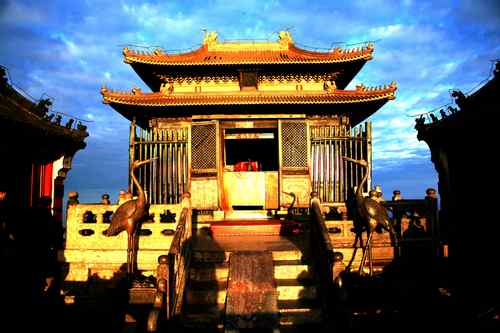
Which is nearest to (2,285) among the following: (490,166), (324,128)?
(324,128)

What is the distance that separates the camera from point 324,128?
49.3ft

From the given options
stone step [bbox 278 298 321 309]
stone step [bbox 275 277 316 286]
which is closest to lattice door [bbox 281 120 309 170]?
stone step [bbox 275 277 316 286]

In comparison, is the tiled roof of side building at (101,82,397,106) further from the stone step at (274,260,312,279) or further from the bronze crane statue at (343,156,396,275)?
the stone step at (274,260,312,279)

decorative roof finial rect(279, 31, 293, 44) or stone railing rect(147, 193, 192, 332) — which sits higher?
decorative roof finial rect(279, 31, 293, 44)

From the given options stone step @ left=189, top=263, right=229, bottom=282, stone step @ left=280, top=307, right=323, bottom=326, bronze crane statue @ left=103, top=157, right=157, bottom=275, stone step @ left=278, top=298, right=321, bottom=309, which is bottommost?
stone step @ left=280, top=307, right=323, bottom=326

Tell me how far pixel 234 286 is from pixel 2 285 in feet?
18.3

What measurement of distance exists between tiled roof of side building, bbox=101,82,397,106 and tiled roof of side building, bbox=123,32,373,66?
126 centimetres

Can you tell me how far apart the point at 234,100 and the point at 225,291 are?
7925mm

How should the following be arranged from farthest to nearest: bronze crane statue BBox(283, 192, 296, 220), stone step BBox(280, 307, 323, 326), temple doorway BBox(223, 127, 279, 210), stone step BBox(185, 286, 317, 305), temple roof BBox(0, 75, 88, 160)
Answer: temple doorway BBox(223, 127, 279, 210)
bronze crane statue BBox(283, 192, 296, 220)
temple roof BBox(0, 75, 88, 160)
stone step BBox(185, 286, 317, 305)
stone step BBox(280, 307, 323, 326)

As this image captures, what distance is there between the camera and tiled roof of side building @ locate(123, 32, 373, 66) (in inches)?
606

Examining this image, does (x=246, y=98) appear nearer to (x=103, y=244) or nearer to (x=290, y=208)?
(x=290, y=208)

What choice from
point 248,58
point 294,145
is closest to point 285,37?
point 248,58

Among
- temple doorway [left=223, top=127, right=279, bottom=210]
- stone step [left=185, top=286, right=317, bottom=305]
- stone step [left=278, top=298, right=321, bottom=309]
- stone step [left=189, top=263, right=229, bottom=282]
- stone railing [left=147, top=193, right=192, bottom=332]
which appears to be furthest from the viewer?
temple doorway [left=223, top=127, right=279, bottom=210]

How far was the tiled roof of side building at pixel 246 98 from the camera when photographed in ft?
47.4
